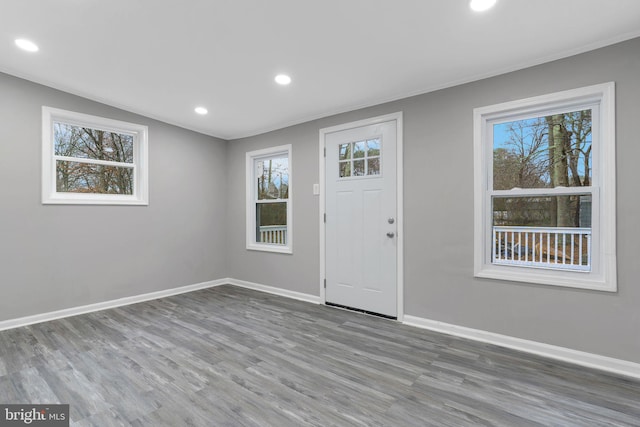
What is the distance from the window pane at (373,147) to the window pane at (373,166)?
69 millimetres

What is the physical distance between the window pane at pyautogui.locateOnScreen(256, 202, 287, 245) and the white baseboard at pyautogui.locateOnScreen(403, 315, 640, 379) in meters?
2.20

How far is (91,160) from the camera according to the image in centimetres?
369

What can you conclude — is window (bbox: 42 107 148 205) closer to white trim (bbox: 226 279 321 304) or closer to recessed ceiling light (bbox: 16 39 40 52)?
recessed ceiling light (bbox: 16 39 40 52)

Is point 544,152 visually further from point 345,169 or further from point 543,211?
point 345,169

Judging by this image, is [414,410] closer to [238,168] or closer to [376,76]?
[376,76]

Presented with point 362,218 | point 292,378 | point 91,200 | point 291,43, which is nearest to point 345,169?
point 362,218

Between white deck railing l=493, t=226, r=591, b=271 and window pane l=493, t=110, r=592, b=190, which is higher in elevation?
window pane l=493, t=110, r=592, b=190

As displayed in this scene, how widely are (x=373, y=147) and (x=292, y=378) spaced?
2.50 m

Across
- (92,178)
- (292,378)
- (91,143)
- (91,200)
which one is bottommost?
(292,378)

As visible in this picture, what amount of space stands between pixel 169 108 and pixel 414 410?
13.3 ft

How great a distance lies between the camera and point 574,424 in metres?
1.67

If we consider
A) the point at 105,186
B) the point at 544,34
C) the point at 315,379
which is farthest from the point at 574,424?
the point at 105,186

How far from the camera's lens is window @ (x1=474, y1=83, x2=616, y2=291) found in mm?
2299

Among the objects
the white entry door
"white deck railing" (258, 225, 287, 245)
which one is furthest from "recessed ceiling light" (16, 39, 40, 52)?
"white deck railing" (258, 225, 287, 245)
